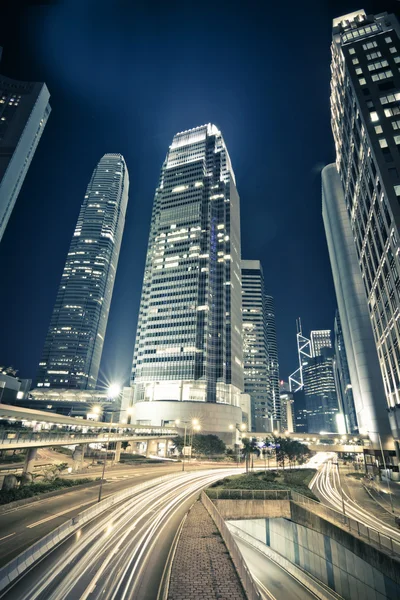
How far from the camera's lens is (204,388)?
12675 centimetres

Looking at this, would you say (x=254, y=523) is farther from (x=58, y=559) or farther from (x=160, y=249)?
(x=160, y=249)

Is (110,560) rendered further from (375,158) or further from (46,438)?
(375,158)

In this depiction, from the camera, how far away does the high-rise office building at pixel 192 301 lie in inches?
4983

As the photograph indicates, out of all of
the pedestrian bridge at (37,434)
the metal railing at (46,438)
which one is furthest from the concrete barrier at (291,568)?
the metal railing at (46,438)

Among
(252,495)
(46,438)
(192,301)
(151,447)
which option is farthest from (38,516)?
(192,301)

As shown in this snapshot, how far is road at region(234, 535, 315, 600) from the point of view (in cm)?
2666

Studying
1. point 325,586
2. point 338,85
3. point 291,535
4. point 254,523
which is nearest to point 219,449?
point 254,523

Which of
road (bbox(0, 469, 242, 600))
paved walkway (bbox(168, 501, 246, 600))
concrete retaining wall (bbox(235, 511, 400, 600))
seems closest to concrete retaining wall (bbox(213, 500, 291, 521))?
concrete retaining wall (bbox(235, 511, 400, 600))

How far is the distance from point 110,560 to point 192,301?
123022 mm

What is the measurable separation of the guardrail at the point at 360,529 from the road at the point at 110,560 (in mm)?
13032

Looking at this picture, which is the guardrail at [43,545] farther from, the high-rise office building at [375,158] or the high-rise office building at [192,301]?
the high-rise office building at [192,301]

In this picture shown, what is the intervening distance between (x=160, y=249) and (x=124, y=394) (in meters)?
77.6

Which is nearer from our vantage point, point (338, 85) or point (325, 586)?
point (325, 586)

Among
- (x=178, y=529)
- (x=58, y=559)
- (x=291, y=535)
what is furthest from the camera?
(x=291, y=535)
